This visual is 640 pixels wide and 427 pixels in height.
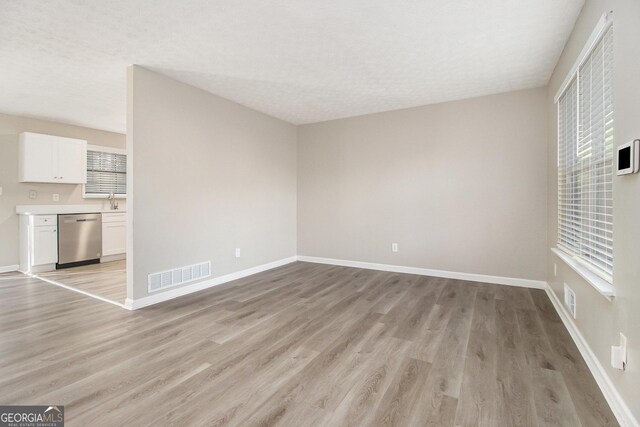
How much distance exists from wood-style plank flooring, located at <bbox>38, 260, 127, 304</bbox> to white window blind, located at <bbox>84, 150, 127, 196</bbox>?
1596 millimetres

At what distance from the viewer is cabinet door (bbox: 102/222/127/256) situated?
576 cm

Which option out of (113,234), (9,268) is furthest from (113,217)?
(9,268)

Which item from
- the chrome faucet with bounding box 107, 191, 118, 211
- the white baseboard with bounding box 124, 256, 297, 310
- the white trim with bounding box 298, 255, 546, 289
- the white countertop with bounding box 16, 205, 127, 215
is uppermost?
the chrome faucet with bounding box 107, 191, 118, 211

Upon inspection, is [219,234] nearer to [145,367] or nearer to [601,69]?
[145,367]

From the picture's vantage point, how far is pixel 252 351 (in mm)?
2340

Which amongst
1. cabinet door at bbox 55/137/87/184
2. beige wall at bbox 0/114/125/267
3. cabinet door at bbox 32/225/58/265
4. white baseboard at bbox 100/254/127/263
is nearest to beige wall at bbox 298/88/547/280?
white baseboard at bbox 100/254/127/263

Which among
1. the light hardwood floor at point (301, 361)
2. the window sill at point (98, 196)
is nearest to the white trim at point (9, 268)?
the window sill at point (98, 196)

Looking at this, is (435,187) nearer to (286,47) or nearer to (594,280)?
(594,280)

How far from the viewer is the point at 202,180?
13.1ft

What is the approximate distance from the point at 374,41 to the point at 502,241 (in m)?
3.05

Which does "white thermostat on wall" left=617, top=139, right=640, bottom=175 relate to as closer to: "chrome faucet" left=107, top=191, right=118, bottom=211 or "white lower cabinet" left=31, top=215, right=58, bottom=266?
"white lower cabinet" left=31, top=215, right=58, bottom=266

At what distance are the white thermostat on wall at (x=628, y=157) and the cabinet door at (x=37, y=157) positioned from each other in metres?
7.12

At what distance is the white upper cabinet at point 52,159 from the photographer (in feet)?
16.3

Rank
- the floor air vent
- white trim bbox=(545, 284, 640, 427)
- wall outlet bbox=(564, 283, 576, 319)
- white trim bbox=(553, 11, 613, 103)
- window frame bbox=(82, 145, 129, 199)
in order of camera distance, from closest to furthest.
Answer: white trim bbox=(545, 284, 640, 427), white trim bbox=(553, 11, 613, 103), wall outlet bbox=(564, 283, 576, 319), the floor air vent, window frame bbox=(82, 145, 129, 199)
